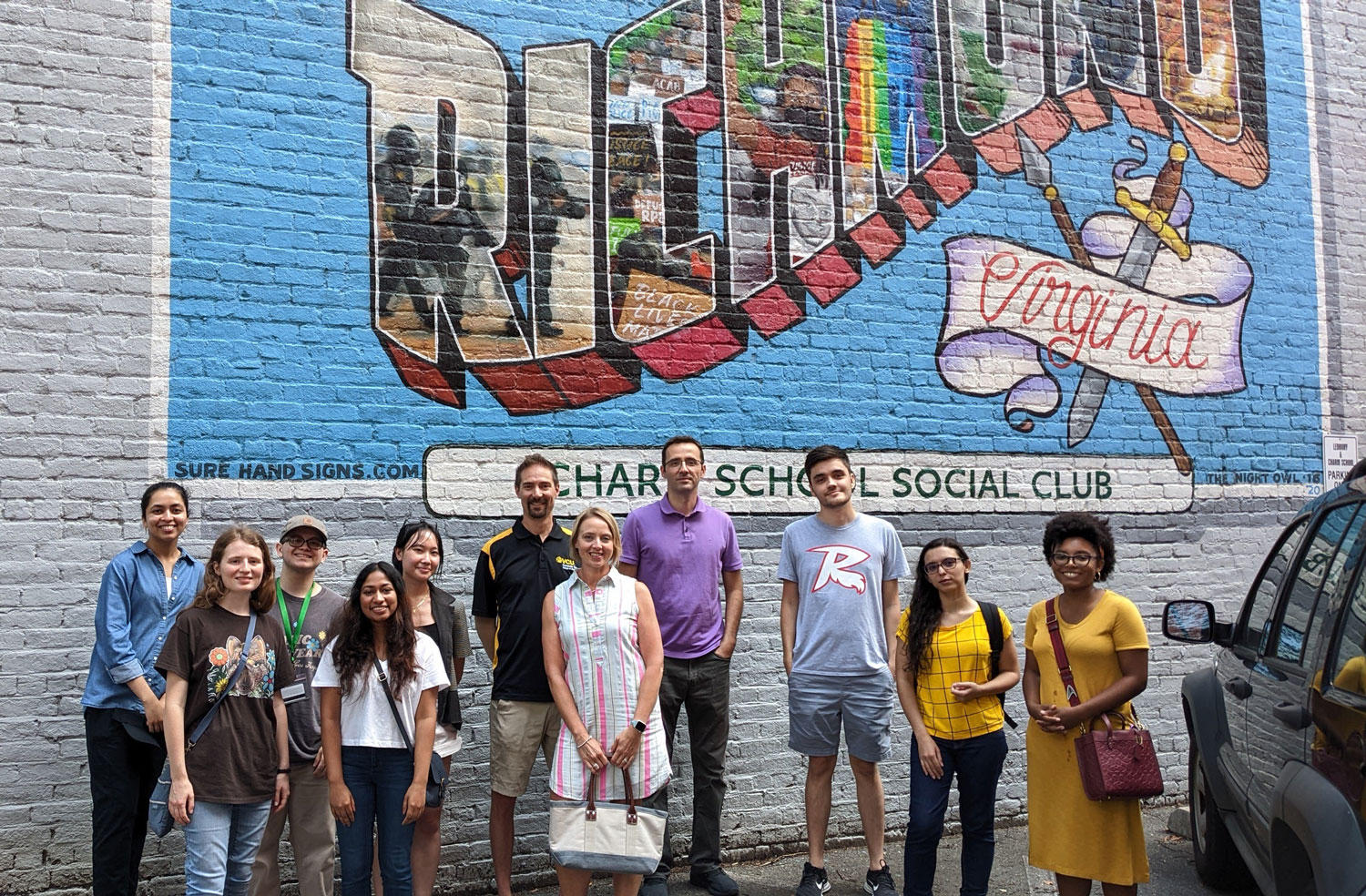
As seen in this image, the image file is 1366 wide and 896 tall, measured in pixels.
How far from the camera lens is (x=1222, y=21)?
7.97m

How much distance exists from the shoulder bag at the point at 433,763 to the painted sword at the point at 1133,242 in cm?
451

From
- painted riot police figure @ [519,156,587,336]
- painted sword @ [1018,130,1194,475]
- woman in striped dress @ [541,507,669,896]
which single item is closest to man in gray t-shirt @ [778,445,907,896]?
woman in striped dress @ [541,507,669,896]

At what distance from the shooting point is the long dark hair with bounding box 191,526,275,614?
4297mm

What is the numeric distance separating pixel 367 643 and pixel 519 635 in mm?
901

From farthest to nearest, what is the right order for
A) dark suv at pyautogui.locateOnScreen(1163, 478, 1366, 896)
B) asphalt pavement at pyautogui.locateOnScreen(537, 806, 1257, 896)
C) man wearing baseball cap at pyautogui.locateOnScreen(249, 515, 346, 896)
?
1. asphalt pavement at pyautogui.locateOnScreen(537, 806, 1257, 896)
2. man wearing baseball cap at pyautogui.locateOnScreen(249, 515, 346, 896)
3. dark suv at pyautogui.locateOnScreen(1163, 478, 1366, 896)

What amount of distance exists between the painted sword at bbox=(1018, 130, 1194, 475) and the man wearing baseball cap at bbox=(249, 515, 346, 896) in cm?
470

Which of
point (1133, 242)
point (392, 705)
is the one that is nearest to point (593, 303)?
point (392, 705)

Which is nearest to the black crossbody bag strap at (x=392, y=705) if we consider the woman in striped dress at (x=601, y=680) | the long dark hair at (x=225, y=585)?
the long dark hair at (x=225, y=585)

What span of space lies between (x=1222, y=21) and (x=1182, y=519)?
3.44 m

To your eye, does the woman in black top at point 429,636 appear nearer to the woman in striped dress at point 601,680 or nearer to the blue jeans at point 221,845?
the woman in striped dress at point 601,680

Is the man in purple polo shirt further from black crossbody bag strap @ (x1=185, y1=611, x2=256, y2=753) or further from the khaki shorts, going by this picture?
black crossbody bag strap @ (x1=185, y1=611, x2=256, y2=753)

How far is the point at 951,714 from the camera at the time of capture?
4766 mm

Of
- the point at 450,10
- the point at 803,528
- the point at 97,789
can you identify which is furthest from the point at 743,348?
the point at 97,789

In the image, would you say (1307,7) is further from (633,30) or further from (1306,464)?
(633,30)
